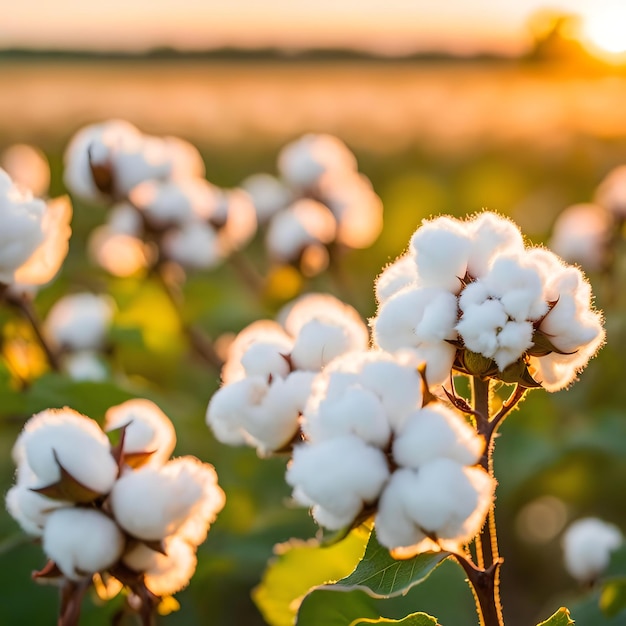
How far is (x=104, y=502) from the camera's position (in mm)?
939

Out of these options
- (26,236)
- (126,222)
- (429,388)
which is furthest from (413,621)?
(126,222)

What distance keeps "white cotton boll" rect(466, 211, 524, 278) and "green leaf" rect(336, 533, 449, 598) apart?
25 cm

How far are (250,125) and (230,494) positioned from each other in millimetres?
5207

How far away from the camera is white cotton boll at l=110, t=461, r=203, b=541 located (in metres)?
0.90

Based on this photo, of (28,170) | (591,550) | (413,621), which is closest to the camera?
(413,621)

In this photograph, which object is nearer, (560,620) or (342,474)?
(342,474)

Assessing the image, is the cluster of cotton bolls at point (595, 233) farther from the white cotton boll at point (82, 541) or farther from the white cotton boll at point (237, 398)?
the white cotton boll at point (82, 541)

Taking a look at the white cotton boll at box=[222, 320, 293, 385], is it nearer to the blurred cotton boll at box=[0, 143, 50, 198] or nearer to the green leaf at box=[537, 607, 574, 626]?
the green leaf at box=[537, 607, 574, 626]

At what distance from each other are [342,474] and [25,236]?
61cm

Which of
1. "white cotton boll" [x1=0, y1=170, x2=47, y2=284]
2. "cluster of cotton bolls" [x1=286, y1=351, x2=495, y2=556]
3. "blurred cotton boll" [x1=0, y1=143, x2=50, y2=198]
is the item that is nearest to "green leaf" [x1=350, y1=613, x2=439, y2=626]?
"cluster of cotton bolls" [x1=286, y1=351, x2=495, y2=556]

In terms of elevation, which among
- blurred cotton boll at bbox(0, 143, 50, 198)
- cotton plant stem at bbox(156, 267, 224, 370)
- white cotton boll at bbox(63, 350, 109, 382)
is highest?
blurred cotton boll at bbox(0, 143, 50, 198)

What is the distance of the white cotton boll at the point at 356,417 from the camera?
0.73m

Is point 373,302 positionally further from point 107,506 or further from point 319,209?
point 107,506

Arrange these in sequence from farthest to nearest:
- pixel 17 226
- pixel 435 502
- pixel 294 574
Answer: pixel 294 574, pixel 17 226, pixel 435 502
